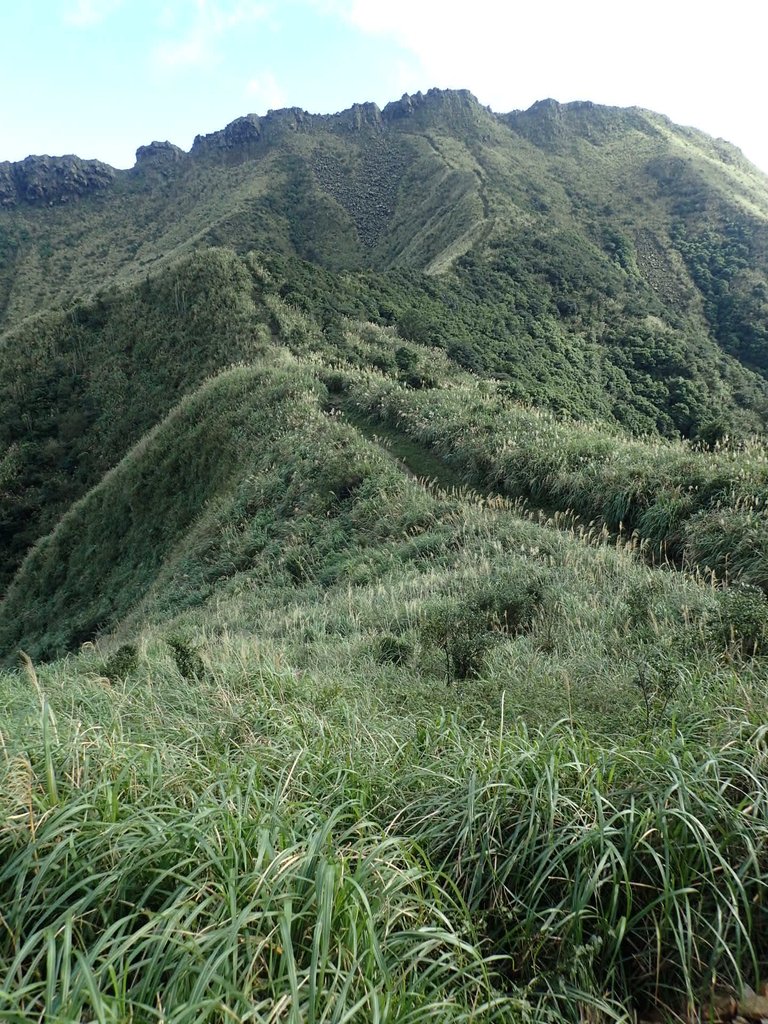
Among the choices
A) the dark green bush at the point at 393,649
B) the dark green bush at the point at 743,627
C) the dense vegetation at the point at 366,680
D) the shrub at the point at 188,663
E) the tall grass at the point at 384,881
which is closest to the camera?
the tall grass at the point at 384,881

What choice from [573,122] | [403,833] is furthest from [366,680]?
[573,122]

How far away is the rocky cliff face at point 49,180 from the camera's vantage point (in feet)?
303

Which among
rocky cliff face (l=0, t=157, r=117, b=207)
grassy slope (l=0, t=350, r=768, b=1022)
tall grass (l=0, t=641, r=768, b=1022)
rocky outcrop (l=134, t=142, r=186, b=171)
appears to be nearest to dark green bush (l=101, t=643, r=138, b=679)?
grassy slope (l=0, t=350, r=768, b=1022)

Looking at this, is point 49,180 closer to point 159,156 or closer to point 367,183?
point 159,156

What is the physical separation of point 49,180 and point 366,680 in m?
118

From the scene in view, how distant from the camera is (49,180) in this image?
9406cm

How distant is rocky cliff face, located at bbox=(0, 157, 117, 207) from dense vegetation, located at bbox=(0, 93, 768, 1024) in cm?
8305

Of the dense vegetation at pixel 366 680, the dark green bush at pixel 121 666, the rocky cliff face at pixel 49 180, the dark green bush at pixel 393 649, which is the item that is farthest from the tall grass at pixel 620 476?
the rocky cliff face at pixel 49 180

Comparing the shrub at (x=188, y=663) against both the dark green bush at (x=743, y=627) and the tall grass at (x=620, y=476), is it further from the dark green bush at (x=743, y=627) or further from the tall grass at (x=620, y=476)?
the tall grass at (x=620, y=476)

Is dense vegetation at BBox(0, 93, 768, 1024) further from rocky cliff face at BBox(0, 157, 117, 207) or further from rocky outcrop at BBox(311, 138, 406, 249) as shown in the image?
rocky cliff face at BBox(0, 157, 117, 207)

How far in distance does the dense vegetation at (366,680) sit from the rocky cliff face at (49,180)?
272 feet

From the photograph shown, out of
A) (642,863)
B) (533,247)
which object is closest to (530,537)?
(642,863)

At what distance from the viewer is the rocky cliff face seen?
303 ft

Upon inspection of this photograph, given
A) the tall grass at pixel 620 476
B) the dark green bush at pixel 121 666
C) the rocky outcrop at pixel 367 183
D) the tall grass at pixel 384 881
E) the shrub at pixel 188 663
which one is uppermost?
the rocky outcrop at pixel 367 183
